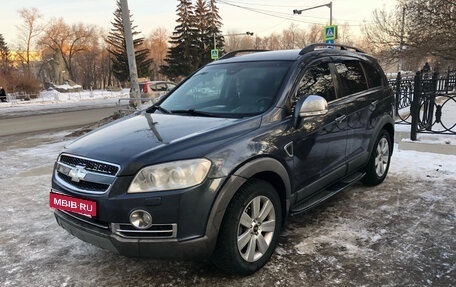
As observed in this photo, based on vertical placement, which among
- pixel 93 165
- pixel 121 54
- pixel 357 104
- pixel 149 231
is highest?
pixel 121 54

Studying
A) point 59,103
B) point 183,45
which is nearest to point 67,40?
point 183,45

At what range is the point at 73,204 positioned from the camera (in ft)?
9.69

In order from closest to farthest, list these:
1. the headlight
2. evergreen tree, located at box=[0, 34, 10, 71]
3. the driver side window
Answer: the headlight → the driver side window → evergreen tree, located at box=[0, 34, 10, 71]

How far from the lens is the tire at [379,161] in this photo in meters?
5.13

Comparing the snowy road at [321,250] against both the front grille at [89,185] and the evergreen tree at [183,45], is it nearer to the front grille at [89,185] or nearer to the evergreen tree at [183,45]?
the front grille at [89,185]

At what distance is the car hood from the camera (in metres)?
2.78

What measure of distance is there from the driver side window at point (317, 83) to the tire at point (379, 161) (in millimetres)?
1320

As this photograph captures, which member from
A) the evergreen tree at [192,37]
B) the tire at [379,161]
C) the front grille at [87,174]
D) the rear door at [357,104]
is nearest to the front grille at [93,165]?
the front grille at [87,174]

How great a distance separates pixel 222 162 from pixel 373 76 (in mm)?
3198

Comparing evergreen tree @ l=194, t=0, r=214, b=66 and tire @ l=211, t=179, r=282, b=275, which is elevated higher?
evergreen tree @ l=194, t=0, r=214, b=66

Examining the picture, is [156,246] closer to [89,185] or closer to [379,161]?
[89,185]

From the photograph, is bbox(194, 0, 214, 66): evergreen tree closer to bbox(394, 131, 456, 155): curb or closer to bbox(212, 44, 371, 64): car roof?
bbox(394, 131, 456, 155): curb

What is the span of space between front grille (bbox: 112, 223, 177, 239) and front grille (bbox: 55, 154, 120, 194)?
29cm

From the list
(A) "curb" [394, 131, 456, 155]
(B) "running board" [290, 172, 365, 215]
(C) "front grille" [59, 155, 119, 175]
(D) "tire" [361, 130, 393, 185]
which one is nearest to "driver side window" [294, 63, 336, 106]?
(B) "running board" [290, 172, 365, 215]
